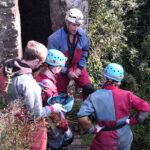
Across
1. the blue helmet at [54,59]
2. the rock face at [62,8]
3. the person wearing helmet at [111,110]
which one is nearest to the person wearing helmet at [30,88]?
the blue helmet at [54,59]

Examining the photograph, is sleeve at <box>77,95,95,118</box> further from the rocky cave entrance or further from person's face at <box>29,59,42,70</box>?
the rocky cave entrance

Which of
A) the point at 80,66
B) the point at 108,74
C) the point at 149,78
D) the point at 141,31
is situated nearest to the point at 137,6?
the point at 141,31

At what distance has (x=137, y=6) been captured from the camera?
8859 millimetres

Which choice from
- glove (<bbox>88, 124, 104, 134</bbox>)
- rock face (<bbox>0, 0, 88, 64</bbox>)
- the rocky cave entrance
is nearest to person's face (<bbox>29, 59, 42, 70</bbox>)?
glove (<bbox>88, 124, 104, 134</bbox>)

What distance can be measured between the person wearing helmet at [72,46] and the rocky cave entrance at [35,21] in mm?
2564

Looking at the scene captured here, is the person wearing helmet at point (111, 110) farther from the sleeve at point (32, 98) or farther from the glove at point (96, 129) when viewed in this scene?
the sleeve at point (32, 98)

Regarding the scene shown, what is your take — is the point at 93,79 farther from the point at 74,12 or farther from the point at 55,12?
the point at 74,12

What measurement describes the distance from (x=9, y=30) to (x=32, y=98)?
107 inches

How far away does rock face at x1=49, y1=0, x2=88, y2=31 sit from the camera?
766 cm

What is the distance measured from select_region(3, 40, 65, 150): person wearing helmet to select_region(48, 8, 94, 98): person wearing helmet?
1379 mm

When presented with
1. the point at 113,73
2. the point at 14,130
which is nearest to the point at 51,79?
the point at 113,73

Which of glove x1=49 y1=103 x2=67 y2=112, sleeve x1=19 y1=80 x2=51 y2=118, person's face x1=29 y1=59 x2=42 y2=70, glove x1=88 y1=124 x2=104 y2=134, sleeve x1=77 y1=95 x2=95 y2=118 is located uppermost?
person's face x1=29 y1=59 x2=42 y2=70

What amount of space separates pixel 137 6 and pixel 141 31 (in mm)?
504

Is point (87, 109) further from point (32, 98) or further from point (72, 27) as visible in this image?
point (72, 27)
